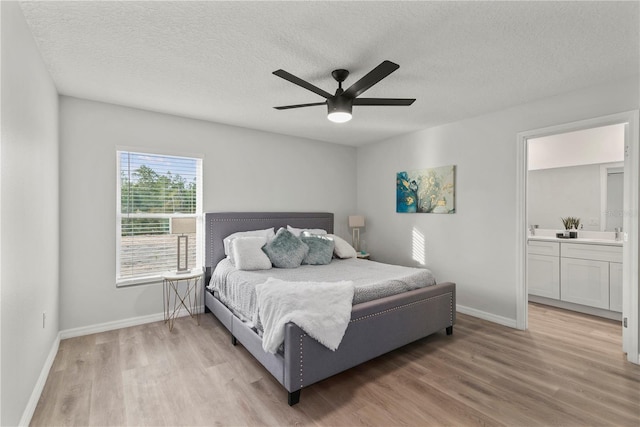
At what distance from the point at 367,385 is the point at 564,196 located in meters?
A: 4.48

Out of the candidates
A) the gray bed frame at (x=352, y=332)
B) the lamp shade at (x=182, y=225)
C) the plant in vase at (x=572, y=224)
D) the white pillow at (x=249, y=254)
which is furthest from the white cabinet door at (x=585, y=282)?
the lamp shade at (x=182, y=225)

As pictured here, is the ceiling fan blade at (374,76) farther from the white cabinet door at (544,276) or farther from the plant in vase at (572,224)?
the plant in vase at (572,224)

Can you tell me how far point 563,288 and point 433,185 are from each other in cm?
222

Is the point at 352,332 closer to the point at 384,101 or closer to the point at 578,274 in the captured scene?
the point at 384,101

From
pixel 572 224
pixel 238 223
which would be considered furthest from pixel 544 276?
pixel 238 223

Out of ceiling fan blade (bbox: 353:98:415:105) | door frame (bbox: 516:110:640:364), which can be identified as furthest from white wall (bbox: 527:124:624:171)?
ceiling fan blade (bbox: 353:98:415:105)

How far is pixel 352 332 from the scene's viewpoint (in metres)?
2.38

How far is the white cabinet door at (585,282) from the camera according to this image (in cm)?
377

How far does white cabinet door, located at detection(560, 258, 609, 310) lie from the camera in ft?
12.4

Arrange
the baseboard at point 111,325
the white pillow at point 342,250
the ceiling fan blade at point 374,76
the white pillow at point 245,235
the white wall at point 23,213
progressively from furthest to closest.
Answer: the white pillow at point 342,250 < the white pillow at point 245,235 < the baseboard at point 111,325 < the ceiling fan blade at point 374,76 < the white wall at point 23,213

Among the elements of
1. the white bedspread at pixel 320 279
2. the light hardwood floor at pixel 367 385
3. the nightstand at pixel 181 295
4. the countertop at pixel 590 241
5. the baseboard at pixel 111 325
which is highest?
the countertop at pixel 590 241

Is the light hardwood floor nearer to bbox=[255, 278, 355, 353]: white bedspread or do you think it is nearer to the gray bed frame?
the gray bed frame

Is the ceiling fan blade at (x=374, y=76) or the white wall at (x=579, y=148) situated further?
the white wall at (x=579, y=148)

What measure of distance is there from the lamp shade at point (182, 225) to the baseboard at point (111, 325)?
3.66 ft
